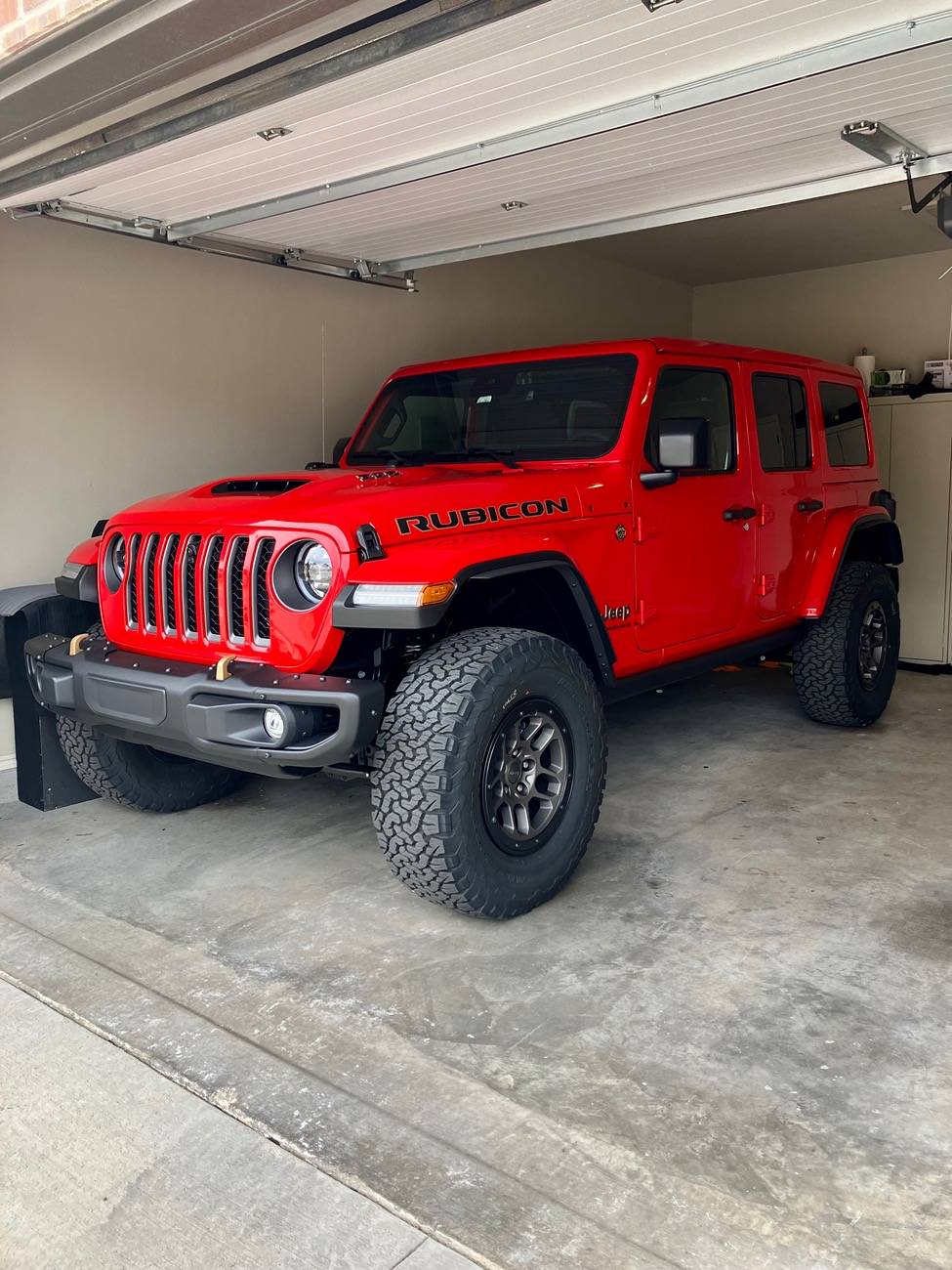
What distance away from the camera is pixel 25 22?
2.64 meters

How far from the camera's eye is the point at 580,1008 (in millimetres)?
2578

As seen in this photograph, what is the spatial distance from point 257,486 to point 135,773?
1.23 metres

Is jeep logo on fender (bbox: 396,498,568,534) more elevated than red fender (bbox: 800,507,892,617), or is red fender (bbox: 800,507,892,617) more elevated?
jeep logo on fender (bbox: 396,498,568,534)

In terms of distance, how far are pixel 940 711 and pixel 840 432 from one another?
1765 mm

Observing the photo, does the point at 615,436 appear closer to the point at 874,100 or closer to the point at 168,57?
the point at 874,100

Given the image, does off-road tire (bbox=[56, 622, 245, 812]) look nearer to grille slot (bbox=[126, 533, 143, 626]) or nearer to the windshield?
grille slot (bbox=[126, 533, 143, 626])

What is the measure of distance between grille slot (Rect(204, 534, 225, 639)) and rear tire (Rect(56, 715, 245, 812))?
2.67 ft

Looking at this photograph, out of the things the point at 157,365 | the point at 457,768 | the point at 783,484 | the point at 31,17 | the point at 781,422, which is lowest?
the point at 457,768

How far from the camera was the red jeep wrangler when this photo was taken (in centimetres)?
281

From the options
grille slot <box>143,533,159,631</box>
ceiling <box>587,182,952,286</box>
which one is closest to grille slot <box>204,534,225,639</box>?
grille slot <box>143,533,159,631</box>

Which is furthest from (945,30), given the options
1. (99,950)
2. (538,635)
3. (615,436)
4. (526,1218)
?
(99,950)

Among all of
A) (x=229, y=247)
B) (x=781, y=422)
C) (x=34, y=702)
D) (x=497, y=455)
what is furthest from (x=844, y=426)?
(x=34, y=702)

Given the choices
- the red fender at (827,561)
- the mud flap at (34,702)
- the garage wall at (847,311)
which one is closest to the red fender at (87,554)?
the mud flap at (34,702)

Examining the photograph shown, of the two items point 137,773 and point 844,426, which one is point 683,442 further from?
point 137,773
